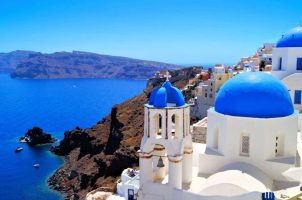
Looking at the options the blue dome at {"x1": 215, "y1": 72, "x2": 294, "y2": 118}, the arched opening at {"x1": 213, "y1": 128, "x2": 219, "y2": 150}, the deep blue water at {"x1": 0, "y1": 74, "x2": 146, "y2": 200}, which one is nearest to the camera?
the blue dome at {"x1": 215, "y1": 72, "x2": 294, "y2": 118}

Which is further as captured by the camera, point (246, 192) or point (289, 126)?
point (289, 126)

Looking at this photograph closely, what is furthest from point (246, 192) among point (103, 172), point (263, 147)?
point (103, 172)

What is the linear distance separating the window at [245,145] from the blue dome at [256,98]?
35.0 inches

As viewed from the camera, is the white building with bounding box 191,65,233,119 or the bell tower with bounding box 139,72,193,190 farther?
the white building with bounding box 191,65,233,119

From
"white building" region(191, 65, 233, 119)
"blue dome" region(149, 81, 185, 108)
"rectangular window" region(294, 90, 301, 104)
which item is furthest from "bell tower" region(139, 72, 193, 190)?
"white building" region(191, 65, 233, 119)

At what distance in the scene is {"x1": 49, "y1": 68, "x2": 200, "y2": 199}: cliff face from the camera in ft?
116

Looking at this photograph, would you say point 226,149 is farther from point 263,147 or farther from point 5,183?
A: point 5,183

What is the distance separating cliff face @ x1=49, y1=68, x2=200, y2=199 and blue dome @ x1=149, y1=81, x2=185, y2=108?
1623cm

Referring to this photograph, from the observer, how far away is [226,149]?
539 inches

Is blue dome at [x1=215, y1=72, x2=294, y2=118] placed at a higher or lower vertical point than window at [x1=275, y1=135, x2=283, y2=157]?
higher

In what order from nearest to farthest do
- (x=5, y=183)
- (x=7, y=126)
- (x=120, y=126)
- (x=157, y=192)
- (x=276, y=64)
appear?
(x=157, y=192), (x=276, y=64), (x=5, y=183), (x=120, y=126), (x=7, y=126)

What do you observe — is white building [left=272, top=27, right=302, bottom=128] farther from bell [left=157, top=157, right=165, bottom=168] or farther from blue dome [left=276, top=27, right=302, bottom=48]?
bell [left=157, top=157, right=165, bottom=168]

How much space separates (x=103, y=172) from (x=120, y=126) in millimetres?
10406

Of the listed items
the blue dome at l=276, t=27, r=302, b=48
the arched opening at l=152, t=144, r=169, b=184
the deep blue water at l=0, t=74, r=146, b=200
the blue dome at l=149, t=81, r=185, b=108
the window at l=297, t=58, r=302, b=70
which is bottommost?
the deep blue water at l=0, t=74, r=146, b=200
